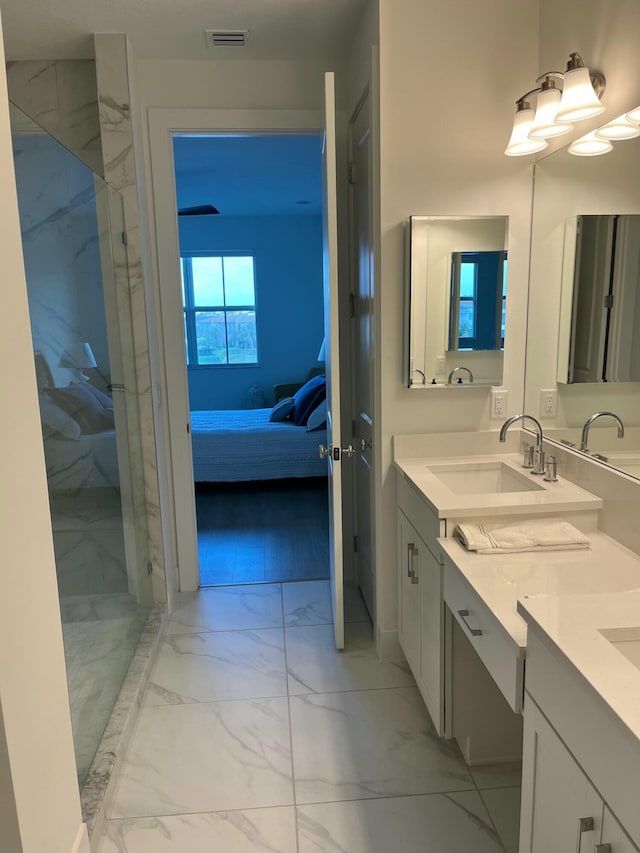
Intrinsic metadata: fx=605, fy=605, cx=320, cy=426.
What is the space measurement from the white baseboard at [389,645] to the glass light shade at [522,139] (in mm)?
1942

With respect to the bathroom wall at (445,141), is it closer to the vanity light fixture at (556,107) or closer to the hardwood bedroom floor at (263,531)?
the vanity light fixture at (556,107)

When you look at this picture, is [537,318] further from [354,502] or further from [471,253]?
[354,502]

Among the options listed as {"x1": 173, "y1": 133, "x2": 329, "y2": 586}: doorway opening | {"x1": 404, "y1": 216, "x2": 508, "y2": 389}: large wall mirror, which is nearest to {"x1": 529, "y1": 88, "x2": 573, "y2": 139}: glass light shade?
{"x1": 404, "y1": 216, "x2": 508, "y2": 389}: large wall mirror

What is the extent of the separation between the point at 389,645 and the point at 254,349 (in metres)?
5.32

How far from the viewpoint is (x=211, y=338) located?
739 centimetres

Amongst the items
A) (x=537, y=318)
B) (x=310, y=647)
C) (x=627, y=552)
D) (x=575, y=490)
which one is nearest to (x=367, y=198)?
(x=537, y=318)

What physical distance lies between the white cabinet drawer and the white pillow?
1342 mm

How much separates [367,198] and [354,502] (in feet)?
5.01

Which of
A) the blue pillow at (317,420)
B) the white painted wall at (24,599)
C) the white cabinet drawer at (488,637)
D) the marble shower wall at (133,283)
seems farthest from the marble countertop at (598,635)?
the blue pillow at (317,420)

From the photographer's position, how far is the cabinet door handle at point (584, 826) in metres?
1.00

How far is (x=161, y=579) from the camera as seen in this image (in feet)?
9.83

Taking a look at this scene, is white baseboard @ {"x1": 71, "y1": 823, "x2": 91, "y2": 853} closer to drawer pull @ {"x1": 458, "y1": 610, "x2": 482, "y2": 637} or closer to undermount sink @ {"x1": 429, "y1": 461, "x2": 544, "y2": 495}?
drawer pull @ {"x1": 458, "y1": 610, "x2": 482, "y2": 637}

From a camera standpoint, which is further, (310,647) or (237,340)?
(237,340)

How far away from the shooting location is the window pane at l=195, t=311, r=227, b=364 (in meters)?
7.36
